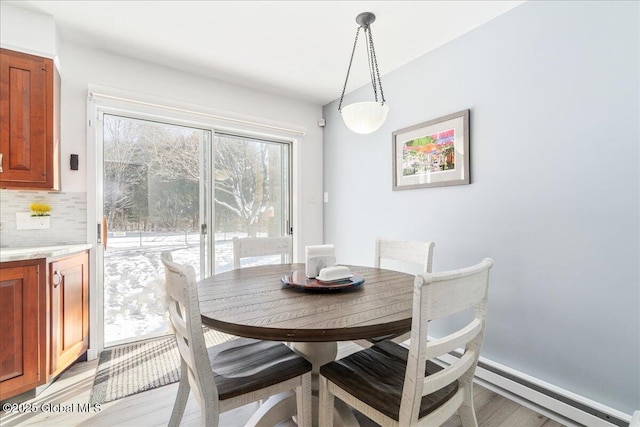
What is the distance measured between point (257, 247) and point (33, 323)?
1.36 meters

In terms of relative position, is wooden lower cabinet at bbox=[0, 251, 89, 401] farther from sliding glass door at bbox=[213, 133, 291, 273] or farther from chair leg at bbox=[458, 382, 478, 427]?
chair leg at bbox=[458, 382, 478, 427]

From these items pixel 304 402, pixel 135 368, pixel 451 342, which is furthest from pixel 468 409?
pixel 135 368

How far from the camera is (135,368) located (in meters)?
2.12

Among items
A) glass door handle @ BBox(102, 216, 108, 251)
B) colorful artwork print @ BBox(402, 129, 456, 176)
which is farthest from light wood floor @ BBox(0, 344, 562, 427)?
colorful artwork print @ BBox(402, 129, 456, 176)

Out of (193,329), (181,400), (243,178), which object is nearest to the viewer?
(193,329)

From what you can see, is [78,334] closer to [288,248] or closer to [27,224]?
[27,224]

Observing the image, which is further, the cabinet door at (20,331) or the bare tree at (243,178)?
the bare tree at (243,178)

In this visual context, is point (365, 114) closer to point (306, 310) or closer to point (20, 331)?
point (306, 310)

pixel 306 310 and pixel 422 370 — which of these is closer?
pixel 422 370

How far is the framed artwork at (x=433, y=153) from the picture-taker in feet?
7.03

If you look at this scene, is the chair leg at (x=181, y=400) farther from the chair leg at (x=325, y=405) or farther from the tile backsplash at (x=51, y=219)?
the tile backsplash at (x=51, y=219)

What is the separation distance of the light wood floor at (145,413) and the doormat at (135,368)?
7cm

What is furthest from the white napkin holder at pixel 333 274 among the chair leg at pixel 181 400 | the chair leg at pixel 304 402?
the chair leg at pixel 181 400

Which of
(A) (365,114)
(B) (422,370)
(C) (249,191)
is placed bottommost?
(B) (422,370)
